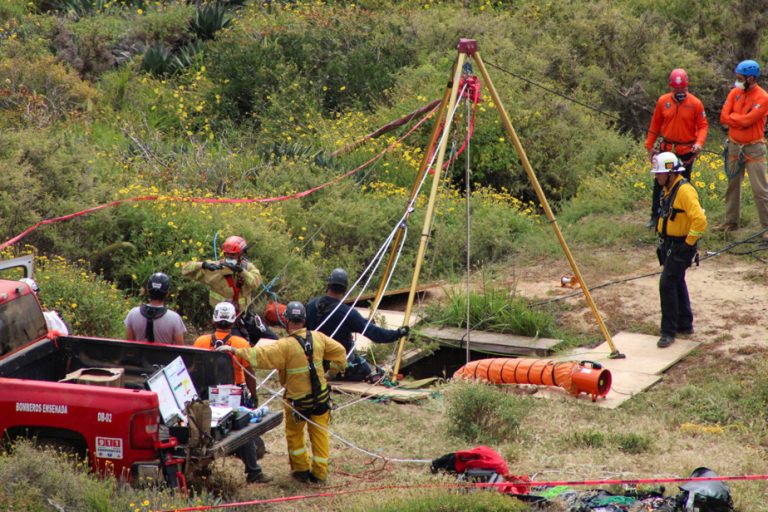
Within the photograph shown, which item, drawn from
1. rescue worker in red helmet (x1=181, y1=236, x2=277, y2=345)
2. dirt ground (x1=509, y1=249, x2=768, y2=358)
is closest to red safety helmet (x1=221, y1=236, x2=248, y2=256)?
rescue worker in red helmet (x1=181, y1=236, x2=277, y2=345)

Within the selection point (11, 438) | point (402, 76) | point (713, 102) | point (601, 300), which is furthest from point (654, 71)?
point (11, 438)

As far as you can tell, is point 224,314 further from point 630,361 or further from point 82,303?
point 630,361

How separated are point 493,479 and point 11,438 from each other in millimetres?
3284

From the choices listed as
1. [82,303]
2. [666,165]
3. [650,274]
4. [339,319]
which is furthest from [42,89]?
[666,165]

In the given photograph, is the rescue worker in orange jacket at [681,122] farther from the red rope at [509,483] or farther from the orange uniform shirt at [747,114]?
the red rope at [509,483]

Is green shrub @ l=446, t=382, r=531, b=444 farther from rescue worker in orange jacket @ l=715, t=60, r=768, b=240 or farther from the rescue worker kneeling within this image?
rescue worker in orange jacket @ l=715, t=60, r=768, b=240

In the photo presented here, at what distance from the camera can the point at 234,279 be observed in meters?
9.48

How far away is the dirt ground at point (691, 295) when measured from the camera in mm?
11242

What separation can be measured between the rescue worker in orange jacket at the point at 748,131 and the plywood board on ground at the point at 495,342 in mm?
3801

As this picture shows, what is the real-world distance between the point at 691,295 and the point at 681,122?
7.09 ft

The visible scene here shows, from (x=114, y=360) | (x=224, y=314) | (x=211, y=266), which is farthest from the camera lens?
(x=211, y=266)

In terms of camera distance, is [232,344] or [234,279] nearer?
[232,344]

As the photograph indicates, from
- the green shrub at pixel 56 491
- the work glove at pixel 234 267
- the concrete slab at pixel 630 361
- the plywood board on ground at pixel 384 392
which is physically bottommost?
the plywood board on ground at pixel 384 392

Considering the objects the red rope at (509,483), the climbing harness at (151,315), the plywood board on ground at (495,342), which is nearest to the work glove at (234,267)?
the climbing harness at (151,315)
